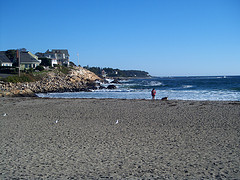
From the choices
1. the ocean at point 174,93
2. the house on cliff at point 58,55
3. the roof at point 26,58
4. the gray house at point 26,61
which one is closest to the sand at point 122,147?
the ocean at point 174,93

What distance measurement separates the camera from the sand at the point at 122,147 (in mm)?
5984

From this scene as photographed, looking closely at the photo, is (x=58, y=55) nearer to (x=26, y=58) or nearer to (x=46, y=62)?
(x=46, y=62)

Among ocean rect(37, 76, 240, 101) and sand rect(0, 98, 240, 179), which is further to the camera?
ocean rect(37, 76, 240, 101)

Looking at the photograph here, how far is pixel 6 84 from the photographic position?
101 feet

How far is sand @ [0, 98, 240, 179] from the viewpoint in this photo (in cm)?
598

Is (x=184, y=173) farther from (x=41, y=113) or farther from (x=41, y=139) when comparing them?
(x=41, y=113)

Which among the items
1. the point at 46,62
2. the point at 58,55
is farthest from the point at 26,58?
A: the point at 58,55

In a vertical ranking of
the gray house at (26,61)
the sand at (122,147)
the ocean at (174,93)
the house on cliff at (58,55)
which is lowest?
the sand at (122,147)

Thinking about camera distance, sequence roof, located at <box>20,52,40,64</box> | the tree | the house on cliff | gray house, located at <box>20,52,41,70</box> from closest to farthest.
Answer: gray house, located at <box>20,52,41,70</box>
roof, located at <box>20,52,40,64</box>
the tree
the house on cliff

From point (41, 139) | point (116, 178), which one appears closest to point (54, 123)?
point (41, 139)

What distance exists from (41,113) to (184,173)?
11154mm

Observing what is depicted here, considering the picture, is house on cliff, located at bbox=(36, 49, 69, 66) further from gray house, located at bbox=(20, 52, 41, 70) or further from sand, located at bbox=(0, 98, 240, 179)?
sand, located at bbox=(0, 98, 240, 179)

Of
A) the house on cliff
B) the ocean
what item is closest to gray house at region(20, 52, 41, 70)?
the house on cliff

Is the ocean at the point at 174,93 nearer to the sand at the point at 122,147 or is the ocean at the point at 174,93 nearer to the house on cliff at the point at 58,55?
the sand at the point at 122,147
